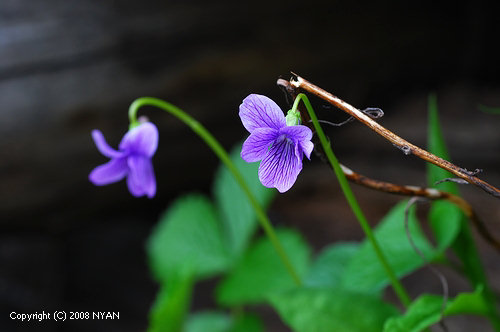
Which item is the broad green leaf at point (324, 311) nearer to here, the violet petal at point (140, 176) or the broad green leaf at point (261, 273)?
the violet petal at point (140, 176)

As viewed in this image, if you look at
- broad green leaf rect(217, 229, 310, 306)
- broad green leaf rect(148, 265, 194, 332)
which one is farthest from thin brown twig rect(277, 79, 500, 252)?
broad green leaf rect(217, 229, 310, 306)

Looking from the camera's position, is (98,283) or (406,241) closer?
(406,241)

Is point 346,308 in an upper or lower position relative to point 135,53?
lower

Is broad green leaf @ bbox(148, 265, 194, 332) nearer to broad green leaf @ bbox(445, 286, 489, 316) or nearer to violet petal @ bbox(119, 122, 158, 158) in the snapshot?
violet petal @ bbox(119, 122, 158, 158)

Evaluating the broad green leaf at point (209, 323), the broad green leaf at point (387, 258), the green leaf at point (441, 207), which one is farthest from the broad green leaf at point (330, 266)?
the broad green leaf at point (209, 323)

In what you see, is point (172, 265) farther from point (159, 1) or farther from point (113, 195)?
point (159, 1)

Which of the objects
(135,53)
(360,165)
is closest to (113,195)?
(135,53)

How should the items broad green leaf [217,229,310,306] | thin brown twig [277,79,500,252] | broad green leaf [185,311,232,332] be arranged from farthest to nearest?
→ broad green leaf [185,311,232,332] → broad green leaf [217,229,310,306] → thin brown twig [277,79,500,252]
